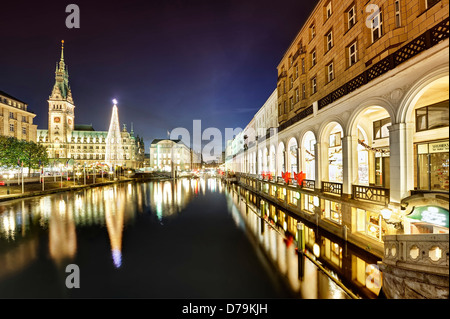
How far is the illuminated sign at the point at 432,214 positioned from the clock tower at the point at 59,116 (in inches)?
7012

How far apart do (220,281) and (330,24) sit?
24.7m

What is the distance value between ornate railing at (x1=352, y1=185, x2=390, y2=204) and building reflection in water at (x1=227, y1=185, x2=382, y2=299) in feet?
10.8

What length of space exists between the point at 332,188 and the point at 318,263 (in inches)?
275

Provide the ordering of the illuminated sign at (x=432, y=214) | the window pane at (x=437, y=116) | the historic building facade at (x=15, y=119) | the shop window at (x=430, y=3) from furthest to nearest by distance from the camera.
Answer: the historic building facade at (x=15, y=119) < the window pane at (x=437, y=116) < the shop window at (x=430, y=3) < the illuminated sign at (x=432, y=214)

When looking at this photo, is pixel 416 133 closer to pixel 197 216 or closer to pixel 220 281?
pixel 220 281

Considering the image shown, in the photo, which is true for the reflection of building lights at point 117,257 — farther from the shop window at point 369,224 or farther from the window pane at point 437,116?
the window pane at point 437,116

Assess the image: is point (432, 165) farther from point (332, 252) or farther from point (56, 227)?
point (56, 227)

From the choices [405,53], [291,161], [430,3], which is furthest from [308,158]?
[430,3]

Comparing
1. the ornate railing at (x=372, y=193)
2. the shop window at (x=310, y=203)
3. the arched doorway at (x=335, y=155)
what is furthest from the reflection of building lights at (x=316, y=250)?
the arched doorway at (x=335, y=155)

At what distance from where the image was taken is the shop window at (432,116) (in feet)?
36.4

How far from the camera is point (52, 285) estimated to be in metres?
9.06

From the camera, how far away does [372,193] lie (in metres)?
11.6

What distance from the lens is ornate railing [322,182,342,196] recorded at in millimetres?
14648
